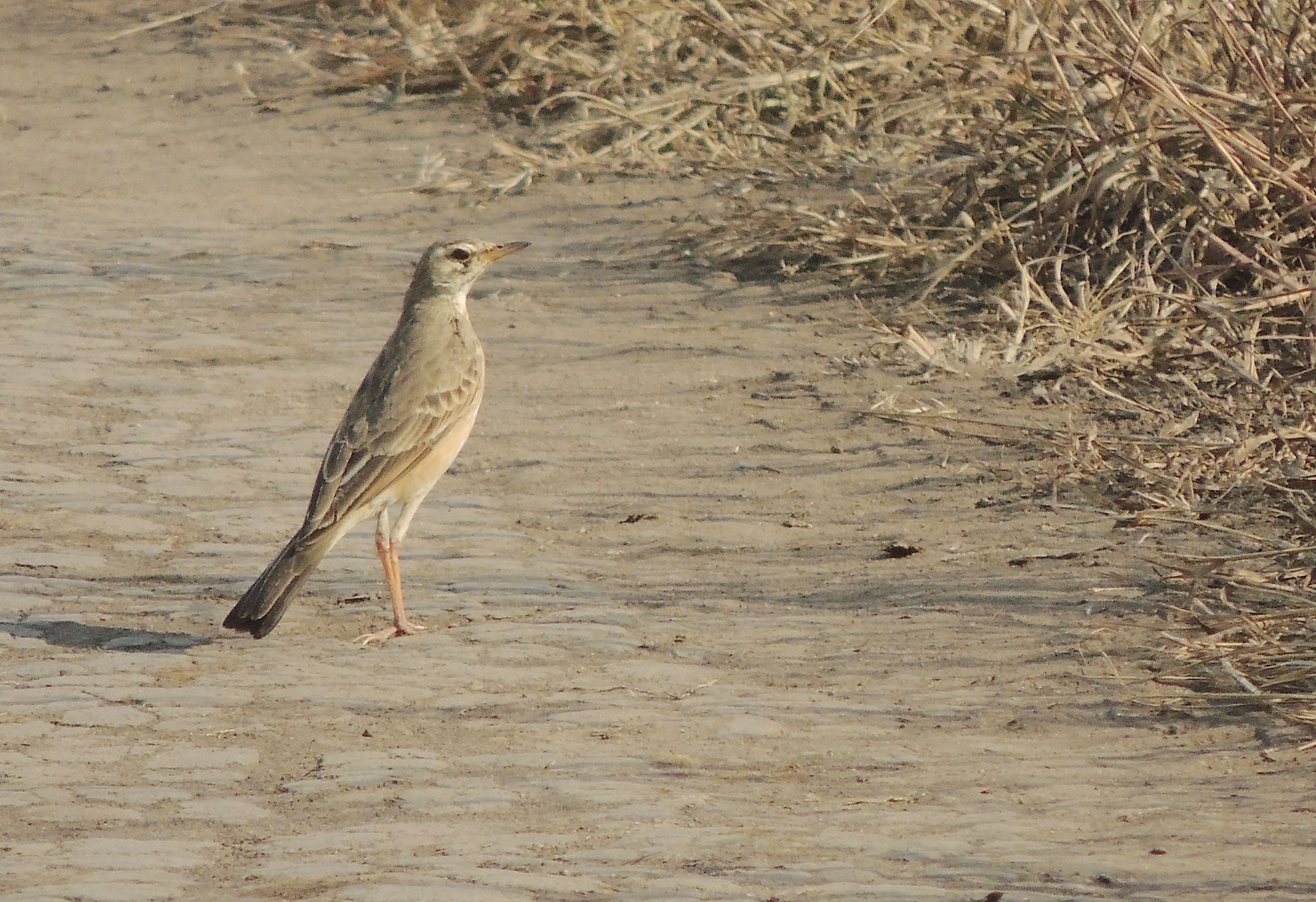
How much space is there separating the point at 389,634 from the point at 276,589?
41 cm

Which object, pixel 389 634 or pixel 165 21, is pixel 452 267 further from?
pixel 165 21

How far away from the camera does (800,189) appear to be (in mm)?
10500

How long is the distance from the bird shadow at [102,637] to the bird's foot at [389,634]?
460 millimetres

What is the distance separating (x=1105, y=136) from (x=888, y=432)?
67.8 inches

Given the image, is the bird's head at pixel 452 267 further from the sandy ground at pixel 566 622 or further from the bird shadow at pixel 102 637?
the bird shadow at pixel 102 637

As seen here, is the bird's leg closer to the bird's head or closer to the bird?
the bird

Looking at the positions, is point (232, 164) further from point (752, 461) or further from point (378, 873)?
point (378, 873)

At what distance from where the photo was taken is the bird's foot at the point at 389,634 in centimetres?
605

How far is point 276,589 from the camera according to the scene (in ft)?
19.2

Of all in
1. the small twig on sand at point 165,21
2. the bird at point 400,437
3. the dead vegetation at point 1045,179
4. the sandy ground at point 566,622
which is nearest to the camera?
the sandy ground at point 566,622

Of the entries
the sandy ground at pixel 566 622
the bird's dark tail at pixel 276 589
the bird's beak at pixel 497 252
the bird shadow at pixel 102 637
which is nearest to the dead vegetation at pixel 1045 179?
the sandy ground at pixel 566 622

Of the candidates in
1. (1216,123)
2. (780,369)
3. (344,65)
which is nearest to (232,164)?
(344,65)

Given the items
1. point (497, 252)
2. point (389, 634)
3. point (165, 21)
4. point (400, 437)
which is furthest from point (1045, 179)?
point (165, 21)

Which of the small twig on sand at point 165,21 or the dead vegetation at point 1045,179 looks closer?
the dead vegetation at point 1045,179
